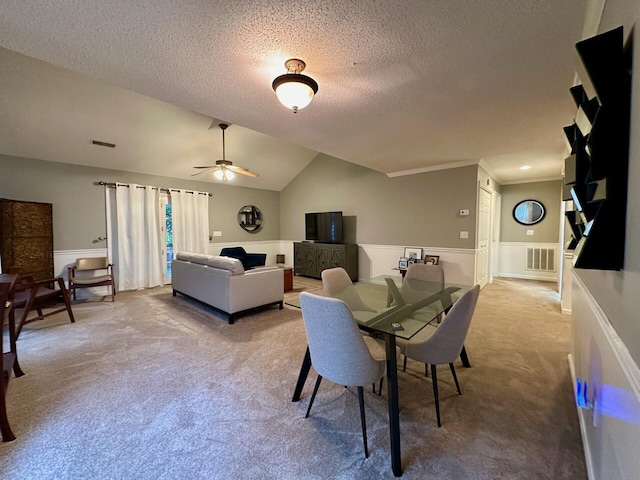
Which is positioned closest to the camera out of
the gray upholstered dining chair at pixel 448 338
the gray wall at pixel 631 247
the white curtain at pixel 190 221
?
the gray wall at pixel 631 247

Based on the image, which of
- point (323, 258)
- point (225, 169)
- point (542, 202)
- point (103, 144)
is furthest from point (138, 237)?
point (542, 202)

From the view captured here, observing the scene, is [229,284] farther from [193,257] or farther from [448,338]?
[448,338]

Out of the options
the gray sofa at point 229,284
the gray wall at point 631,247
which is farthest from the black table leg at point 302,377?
the gray sofa at point 229,284

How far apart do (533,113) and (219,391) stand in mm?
3758

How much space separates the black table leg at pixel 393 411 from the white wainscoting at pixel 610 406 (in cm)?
78

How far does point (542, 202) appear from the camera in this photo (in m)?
5.85

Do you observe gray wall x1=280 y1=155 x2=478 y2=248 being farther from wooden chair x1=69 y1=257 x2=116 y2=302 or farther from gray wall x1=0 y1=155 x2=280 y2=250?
wooden chair x1=69 y1=257 x2=116 y2=302

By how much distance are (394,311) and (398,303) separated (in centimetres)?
21

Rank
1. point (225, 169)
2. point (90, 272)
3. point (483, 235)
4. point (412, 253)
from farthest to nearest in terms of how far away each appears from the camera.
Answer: point (412, 253), point (483, 235), point (90, 272), point (225, 169)

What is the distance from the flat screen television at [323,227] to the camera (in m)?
6.02

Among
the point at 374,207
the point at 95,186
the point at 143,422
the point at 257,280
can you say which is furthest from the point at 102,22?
the point at 374,207

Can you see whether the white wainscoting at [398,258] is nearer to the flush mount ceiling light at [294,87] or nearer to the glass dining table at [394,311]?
the glass dining table at [394,311]

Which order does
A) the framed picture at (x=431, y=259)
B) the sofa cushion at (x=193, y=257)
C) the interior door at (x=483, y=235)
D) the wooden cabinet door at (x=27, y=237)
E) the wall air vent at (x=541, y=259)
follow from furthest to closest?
1. the wall air vent at (x=541, y=259)
2. the framed picture at (x=431, y=259)
3. the interior door at (x=483, y=235)
4. the sofa cushion at (x=193, y=257)
5. the wooden cabinet door at (x=27, y=237)

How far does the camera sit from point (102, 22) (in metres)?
1.46
